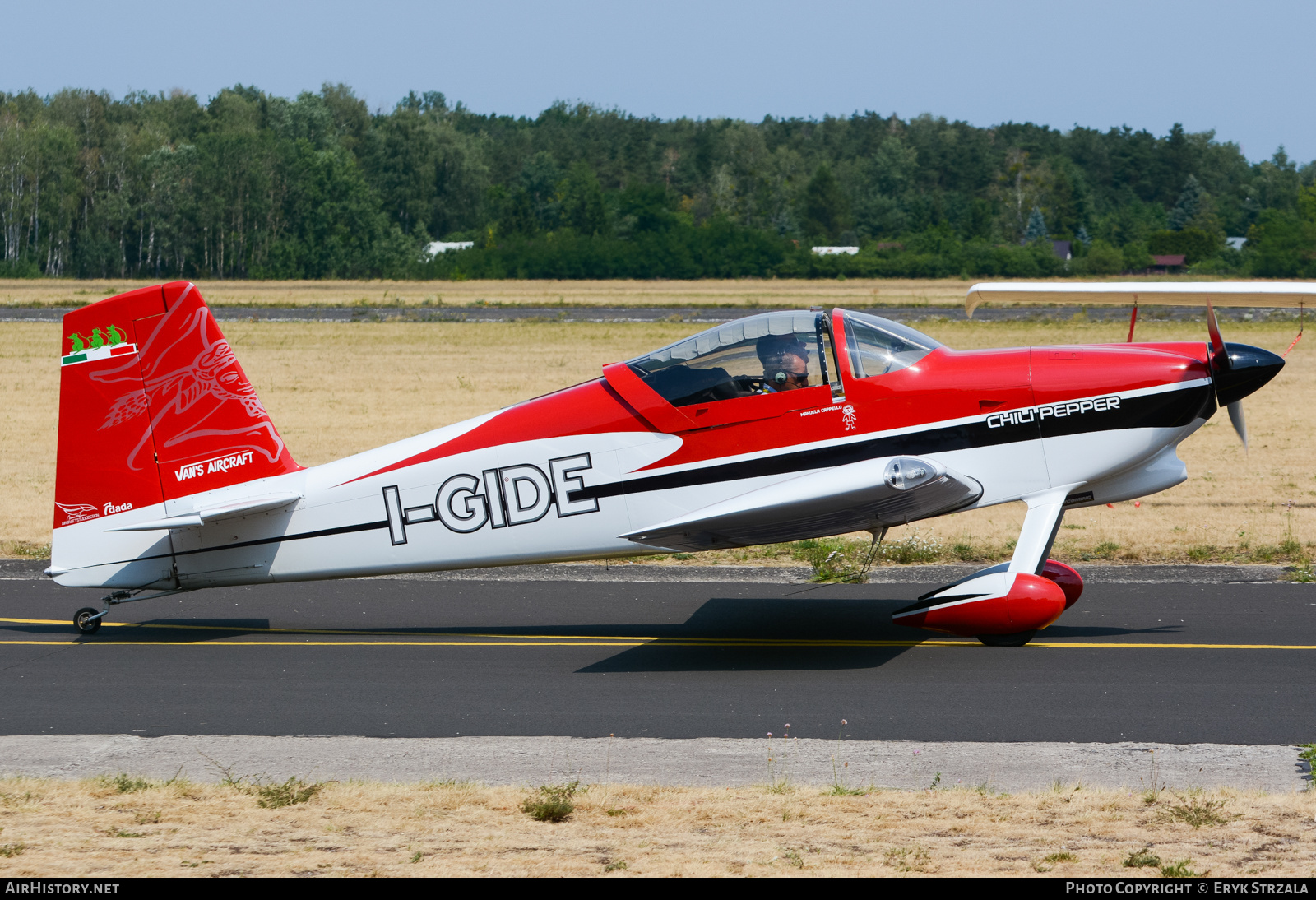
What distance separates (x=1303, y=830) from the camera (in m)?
5.36

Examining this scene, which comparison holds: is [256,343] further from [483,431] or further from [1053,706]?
[1053,706]

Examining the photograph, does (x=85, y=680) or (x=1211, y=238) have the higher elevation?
(x=1211, y=238)

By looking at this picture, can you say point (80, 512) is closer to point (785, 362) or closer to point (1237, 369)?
point (785, 362)

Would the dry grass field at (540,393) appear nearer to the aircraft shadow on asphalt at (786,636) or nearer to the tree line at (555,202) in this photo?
the aircraft shadow on asphalt at (786,636)

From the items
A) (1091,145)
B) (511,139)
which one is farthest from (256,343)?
(1091,145)

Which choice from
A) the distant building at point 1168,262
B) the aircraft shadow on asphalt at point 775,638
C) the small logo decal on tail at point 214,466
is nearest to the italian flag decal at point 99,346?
the small logo decal on tail at point 214,466

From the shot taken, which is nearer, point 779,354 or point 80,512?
point 779,354

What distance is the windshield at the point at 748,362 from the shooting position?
898 cm

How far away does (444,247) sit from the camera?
108312 mm

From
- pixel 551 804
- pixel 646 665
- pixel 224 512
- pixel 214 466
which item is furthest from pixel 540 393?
pixel 551 804

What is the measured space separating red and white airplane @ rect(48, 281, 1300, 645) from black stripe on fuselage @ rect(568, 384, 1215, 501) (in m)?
0.01

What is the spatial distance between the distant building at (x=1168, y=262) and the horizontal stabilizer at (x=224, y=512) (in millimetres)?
98788

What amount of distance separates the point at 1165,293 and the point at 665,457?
177 inches
